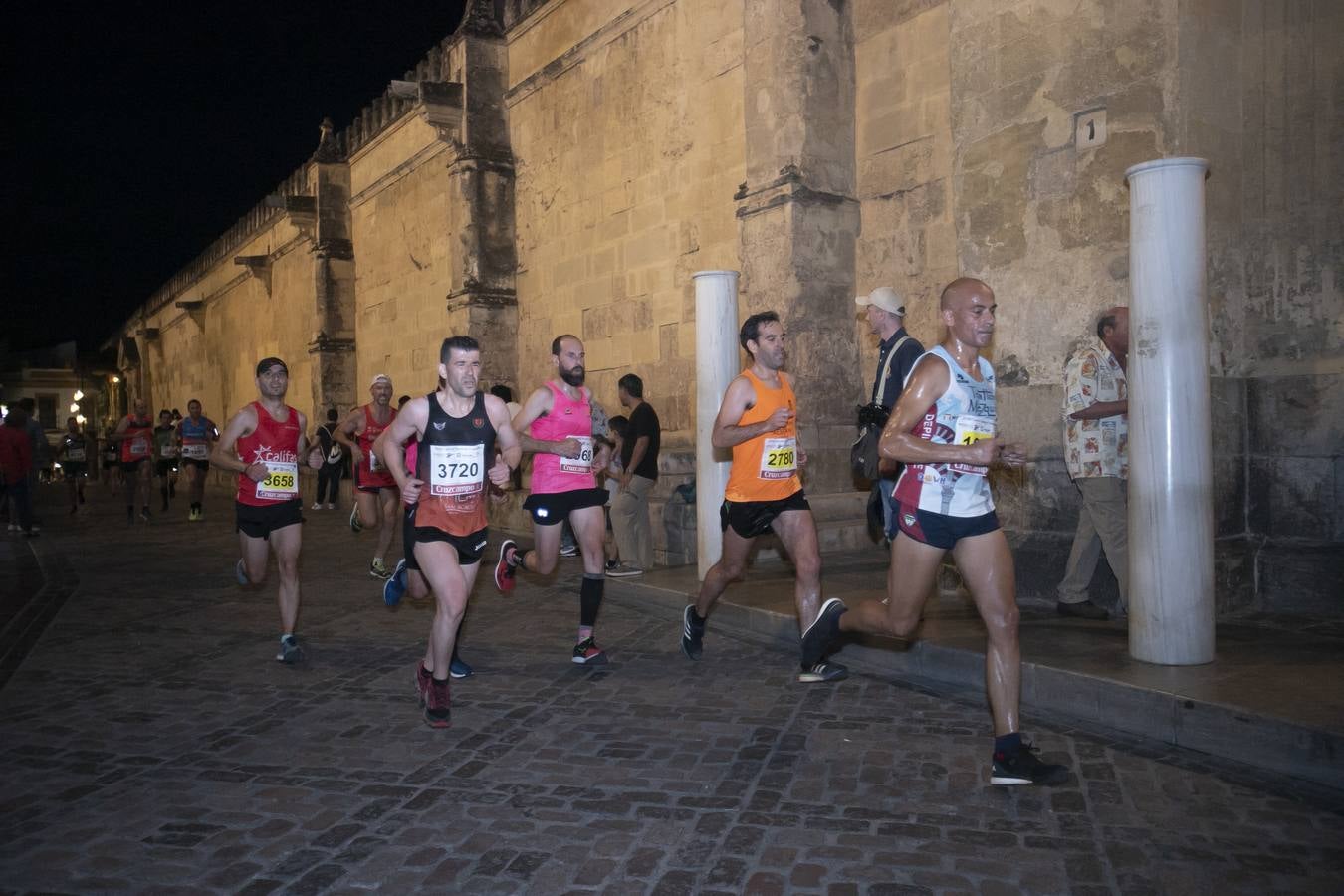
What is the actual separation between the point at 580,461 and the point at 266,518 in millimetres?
2036

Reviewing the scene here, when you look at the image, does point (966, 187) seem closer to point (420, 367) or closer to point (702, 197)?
point (702, 197)

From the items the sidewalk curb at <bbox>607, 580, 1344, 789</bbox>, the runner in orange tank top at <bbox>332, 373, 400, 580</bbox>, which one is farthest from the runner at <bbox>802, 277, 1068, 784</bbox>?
the runner in orange tank top at <bbox>332, 373, 400, 580</bbox>

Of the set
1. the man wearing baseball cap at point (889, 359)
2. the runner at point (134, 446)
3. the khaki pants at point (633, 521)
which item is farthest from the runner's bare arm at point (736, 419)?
the runner at point (134, 446)

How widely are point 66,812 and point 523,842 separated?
A: 186 centimetres

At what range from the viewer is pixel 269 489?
662 centimetres

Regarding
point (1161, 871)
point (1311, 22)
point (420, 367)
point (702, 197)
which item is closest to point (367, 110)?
point (420, 367)

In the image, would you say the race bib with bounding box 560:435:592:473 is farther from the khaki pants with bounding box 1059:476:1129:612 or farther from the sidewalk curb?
the khaki pants with bounding box 1059:476:1129:612

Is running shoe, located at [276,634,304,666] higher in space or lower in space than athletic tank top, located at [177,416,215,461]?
lower

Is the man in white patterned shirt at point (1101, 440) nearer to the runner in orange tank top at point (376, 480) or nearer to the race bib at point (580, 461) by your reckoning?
the race bib at point (580, 461)

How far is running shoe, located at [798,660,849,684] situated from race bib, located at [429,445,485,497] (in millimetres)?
2078

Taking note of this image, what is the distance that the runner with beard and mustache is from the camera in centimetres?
648

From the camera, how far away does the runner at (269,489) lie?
6.60 meters

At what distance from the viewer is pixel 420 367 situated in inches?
744

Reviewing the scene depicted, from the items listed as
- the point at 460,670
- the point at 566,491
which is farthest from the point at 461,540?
the point at 566,491
